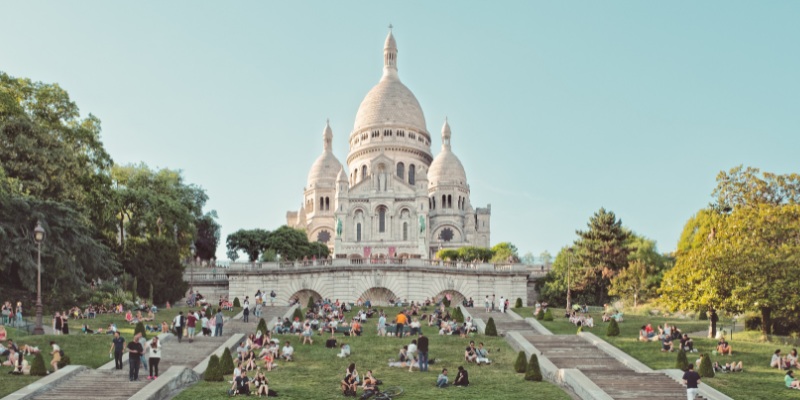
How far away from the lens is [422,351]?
25.6 meters

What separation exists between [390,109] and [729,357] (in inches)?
3416

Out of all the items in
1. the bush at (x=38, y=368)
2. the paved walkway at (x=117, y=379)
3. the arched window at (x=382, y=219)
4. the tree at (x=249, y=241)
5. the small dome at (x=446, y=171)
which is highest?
the small dome at (x=446, y=171)

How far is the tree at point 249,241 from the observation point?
261 ft

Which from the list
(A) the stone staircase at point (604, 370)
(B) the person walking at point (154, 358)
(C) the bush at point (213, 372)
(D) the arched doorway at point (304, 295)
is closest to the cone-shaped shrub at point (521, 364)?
(A) the stone staircase at point (604, 370)

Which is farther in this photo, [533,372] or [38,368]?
[533,372]

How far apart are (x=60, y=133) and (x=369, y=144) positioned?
66064 millimetres

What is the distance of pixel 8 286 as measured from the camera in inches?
1532

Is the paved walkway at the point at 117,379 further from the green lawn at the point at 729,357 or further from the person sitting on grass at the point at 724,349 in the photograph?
the person sitting on grass at the point at 724,349

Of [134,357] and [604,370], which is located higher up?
[134,357]

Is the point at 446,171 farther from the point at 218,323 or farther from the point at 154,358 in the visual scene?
the point at 154,358

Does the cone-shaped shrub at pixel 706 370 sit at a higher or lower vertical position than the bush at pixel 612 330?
lower

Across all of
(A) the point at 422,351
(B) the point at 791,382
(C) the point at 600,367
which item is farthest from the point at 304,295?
(B) the point at 791,382

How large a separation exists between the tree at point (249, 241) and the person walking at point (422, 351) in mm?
55273

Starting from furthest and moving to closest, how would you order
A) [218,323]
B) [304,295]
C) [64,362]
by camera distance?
[304,295], [218,323], [64,362]
